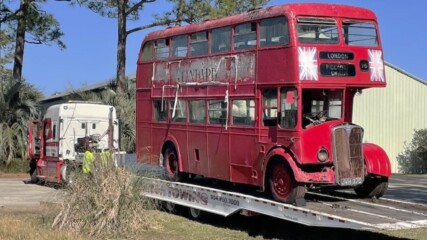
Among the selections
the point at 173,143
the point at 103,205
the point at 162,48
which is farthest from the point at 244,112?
the point at 162,48

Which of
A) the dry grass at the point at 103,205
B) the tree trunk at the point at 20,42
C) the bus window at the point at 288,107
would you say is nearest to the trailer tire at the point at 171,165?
the dry grass at the point at 103,205

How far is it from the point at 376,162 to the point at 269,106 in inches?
91.9

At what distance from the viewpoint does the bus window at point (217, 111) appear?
13275mm

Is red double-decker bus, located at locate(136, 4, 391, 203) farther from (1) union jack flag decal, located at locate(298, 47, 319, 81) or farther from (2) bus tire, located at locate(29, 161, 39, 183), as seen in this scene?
(2) bus tire, located at locate(29, 161, 39, 183)

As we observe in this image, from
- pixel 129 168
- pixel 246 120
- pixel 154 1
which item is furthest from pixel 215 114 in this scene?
pixel 154 1

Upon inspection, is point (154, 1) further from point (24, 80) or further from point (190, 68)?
point (190, 68)

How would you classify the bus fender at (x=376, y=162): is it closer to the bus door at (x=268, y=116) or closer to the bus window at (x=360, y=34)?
the bus door at (x=268, y=116)

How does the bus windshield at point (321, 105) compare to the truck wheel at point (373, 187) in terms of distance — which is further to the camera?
the truck wheel at point (373, 187)

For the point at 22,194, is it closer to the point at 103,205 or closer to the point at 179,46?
the point at 179,46

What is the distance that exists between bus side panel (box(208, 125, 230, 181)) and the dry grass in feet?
7.06

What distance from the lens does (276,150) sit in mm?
11508

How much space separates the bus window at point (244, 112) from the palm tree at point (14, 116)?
16622 mm

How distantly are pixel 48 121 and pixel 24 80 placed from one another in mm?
8082

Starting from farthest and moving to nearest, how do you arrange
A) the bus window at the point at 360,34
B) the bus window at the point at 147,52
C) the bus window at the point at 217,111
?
the bus window at the point at 147,52 < the bus window at the point at 217,111 < the bus window at the point at 360,34
